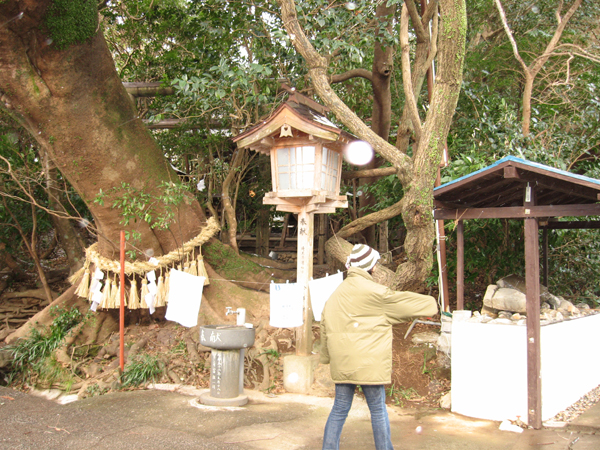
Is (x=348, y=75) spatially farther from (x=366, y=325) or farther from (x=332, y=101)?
(x=366, y=325)

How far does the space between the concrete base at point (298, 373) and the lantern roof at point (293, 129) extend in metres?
2.81

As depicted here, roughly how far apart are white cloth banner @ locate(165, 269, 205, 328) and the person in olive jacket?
114 inches

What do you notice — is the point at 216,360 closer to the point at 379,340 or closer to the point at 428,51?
the point at 379,340

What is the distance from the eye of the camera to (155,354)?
23.1 feet

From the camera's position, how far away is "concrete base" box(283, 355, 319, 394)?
20.1 feet

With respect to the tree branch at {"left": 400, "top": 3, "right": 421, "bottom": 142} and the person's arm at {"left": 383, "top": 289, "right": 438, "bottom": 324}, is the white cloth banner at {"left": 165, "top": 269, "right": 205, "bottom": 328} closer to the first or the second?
the person's arm at {"left": 383, "top": 289, "right": 438, "bottom": 324}

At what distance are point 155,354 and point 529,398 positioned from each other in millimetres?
4991

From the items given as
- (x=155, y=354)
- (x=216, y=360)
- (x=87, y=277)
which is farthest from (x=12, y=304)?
(x=216, y=360)

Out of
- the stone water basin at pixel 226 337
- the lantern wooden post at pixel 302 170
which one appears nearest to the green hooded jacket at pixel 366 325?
the stone water basin at pixel 226 337

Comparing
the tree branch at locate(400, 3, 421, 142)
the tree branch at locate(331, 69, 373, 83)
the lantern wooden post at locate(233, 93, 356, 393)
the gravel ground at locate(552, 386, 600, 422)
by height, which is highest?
the tree branch at locate(331, 69, 373, 83)

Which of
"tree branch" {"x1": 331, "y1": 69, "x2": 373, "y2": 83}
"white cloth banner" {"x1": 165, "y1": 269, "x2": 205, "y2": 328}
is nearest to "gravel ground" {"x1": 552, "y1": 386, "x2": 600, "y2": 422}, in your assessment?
"white cloth banner" {"x1": 165, "y1": 269, "x2": 205, "y2": 328}

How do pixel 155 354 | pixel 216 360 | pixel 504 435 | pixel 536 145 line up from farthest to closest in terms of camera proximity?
pixel 536 145 → pixel 155 354 → pixel 216 360 → pixel 504 435

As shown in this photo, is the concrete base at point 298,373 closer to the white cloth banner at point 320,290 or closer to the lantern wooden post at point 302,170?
the lantern wooden post at point 302,170

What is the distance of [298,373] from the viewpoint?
6.15 meters
